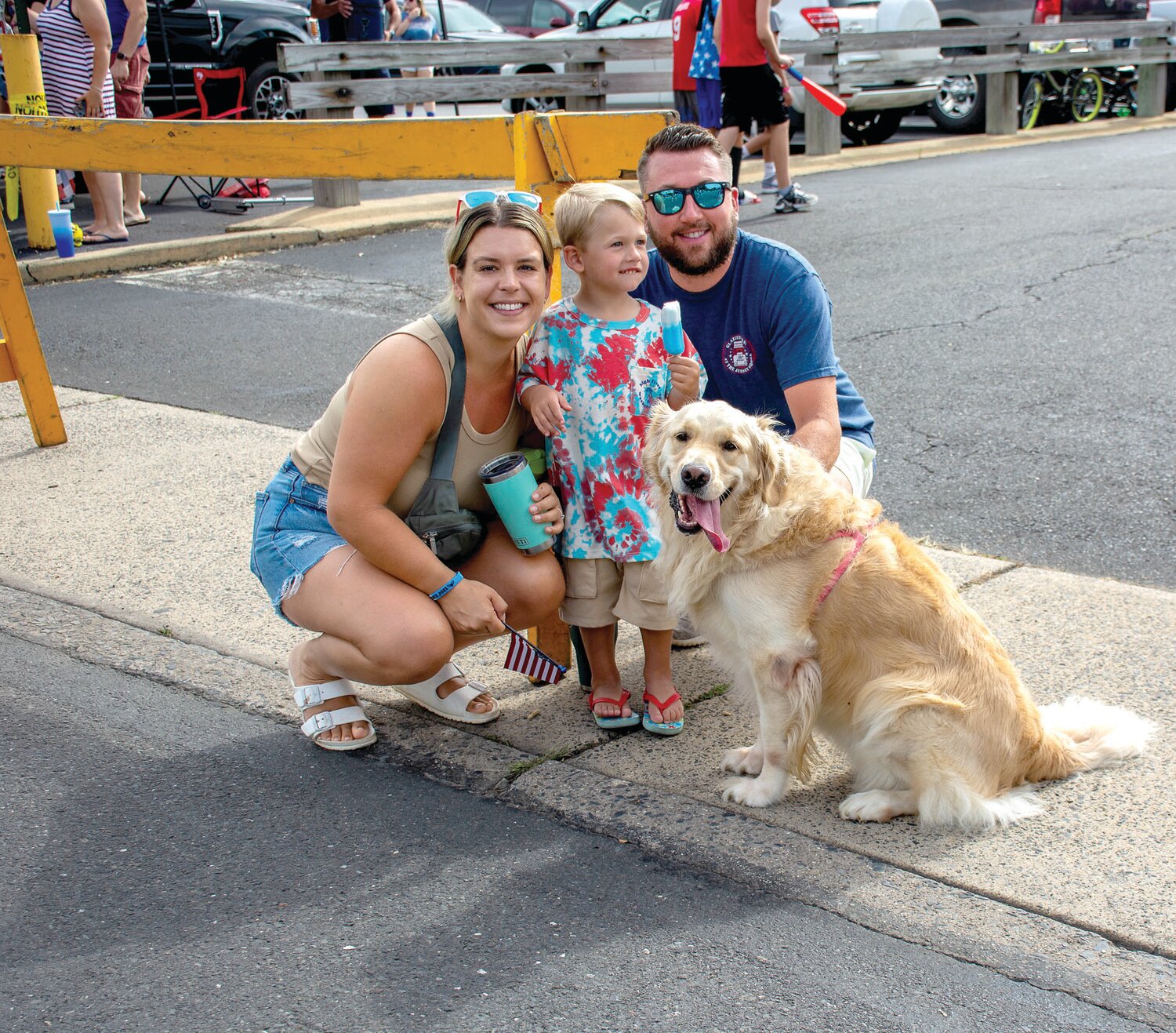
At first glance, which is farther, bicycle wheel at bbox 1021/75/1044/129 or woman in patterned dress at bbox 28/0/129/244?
bicycle wheel at bbox 1021/75/1044/129

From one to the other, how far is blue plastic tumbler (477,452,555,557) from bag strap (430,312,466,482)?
10 centimetres

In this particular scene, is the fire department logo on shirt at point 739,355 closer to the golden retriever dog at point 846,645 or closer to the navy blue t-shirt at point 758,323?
the navy blue t-shirt at point 758,323

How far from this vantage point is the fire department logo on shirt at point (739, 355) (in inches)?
147

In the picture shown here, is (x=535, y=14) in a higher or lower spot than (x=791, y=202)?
higher

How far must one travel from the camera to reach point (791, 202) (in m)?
11.2

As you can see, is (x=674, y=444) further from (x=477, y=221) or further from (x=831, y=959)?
(x=831, y=959)

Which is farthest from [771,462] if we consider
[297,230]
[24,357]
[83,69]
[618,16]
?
[618,16]

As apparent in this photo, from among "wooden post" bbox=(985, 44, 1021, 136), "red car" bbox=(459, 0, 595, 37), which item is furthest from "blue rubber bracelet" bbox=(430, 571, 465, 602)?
"red car" bbox=(459, 0, 595, 37)

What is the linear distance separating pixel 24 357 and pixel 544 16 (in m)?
17.3

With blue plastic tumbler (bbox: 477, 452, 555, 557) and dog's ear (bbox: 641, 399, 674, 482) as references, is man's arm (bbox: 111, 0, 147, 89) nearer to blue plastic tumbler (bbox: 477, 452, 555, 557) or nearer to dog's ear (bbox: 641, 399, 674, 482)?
blue plastic tumbler (bbox: 477, 452, 555, 557)

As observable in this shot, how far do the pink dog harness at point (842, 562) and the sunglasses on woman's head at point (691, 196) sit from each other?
1.04 meters

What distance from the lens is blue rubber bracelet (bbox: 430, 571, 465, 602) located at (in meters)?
3.41

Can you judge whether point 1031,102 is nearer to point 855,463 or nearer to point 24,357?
point 24,357

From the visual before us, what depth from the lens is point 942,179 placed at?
41.6ft
